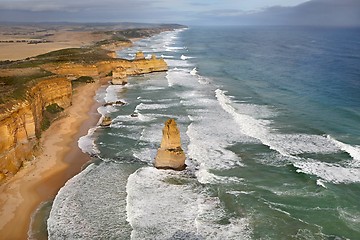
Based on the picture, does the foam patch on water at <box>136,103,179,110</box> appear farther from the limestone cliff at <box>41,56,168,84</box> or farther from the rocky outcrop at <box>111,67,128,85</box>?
the limestone cliff at <box>41,56,168,84</box>

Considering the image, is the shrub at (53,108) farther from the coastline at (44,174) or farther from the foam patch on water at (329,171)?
the foam patch on water at (329,171)

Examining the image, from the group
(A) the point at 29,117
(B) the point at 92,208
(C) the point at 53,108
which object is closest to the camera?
(B) the point at 92,208

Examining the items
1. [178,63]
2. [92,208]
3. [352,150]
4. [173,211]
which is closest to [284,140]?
[352,150]

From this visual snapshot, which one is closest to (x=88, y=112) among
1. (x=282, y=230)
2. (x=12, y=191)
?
(x=12, y=191)

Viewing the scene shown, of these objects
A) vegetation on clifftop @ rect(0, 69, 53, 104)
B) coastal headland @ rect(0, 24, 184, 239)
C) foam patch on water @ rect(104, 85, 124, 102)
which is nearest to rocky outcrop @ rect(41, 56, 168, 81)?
foam patch on water @ rect(104, 85, 124, 102)

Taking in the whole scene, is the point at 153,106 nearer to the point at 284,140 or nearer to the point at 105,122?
the point at 105,122
